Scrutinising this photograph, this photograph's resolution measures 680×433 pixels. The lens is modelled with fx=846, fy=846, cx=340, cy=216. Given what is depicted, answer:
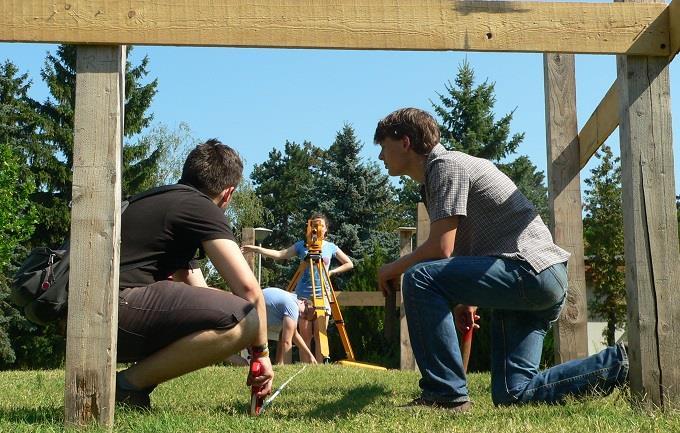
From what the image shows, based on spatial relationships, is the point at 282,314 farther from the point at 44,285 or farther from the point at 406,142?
the point at 44,285

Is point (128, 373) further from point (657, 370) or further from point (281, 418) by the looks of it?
point (657, 370)

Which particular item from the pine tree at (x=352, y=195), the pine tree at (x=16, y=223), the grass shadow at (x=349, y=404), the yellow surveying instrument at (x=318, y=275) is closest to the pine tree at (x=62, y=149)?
the pine tree at (x=16, y=223)

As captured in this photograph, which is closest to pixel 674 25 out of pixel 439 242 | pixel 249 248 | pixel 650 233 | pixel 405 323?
pixel 650 233

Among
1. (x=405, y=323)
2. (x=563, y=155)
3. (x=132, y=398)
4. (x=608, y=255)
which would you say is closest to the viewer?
(x=132, y=398)

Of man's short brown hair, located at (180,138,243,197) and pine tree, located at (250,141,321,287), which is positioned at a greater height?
pine tree, located at (250,141,321,287)

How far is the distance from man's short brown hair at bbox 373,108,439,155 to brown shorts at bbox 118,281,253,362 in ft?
3.55

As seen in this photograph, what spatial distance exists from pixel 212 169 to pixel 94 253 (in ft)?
3.33

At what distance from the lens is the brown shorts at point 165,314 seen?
3572mm

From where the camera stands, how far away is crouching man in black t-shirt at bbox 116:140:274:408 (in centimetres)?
359

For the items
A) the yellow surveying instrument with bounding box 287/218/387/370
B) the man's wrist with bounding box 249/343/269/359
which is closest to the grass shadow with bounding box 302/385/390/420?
the man's wrist with bounding box 249/343/269/359

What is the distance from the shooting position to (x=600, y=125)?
4754 millimetres

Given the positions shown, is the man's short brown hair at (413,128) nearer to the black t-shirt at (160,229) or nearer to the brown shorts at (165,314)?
the black t-shirt at (160,229)

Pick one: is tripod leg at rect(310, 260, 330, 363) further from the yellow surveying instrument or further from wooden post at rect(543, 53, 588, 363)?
wooden post at rect(543, 53, 588, 363)

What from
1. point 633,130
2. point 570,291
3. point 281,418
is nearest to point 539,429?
point 281,418
